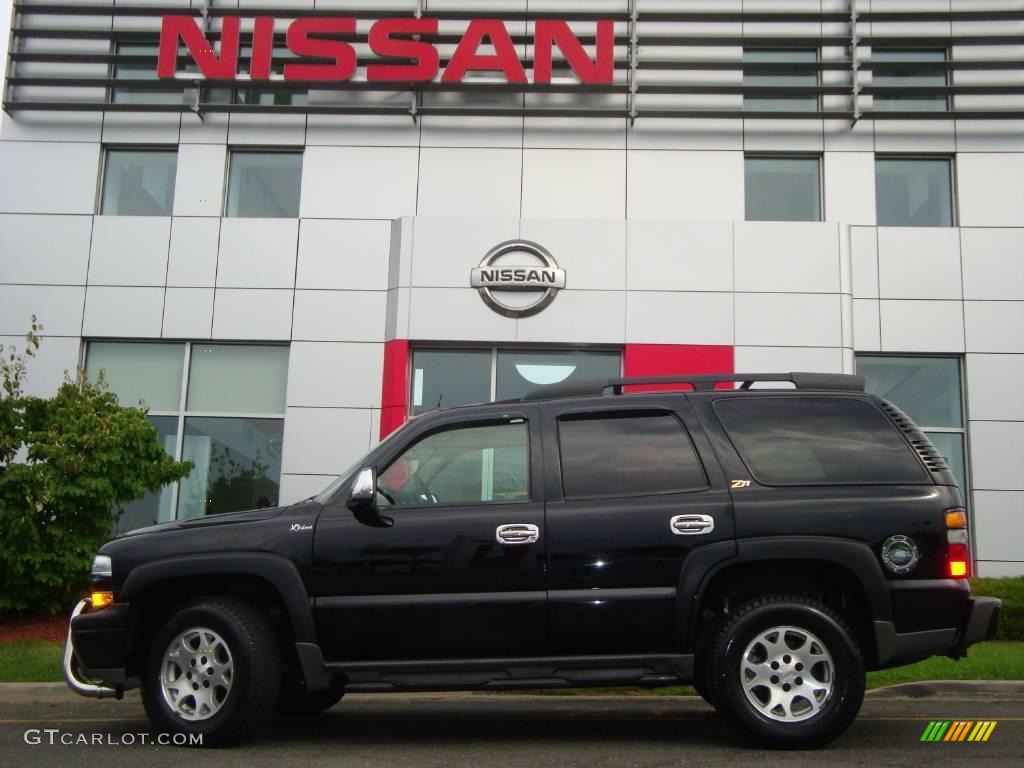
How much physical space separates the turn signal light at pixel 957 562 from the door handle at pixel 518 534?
7.35ft

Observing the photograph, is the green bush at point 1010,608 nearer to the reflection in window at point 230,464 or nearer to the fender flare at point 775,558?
the fender flare at point 775,558

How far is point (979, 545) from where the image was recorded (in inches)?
580

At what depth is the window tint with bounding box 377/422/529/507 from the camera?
Result: 6.31 m

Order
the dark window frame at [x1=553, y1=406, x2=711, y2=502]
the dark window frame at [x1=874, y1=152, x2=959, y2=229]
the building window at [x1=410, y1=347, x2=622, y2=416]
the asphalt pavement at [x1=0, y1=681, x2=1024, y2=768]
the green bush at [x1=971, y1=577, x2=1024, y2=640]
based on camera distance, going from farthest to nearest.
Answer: the dark window frame at [x1=874, y1=152, x2=959, y2=229]
the building window at [x1=410, y1=347, x2=622, y2=416]
the green bush at [x1=971, y1=577, x2=1024, y2=640]
the dark window frame at [x1=553, y1=406, x2=711, y2=502]
the asphalt pavement at [x1=0, y1=681, x2=1024, y2=768]

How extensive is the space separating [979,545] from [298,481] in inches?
361

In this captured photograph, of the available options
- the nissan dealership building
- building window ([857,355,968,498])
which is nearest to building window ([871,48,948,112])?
the nissan dealership building

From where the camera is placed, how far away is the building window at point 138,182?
1630 centimetres

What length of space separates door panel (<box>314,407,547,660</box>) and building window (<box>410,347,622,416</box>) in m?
8.95

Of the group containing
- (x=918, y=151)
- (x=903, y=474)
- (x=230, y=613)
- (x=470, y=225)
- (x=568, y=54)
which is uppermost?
(x=568, y=54)

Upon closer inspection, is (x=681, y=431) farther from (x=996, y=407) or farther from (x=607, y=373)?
(x=996, y=407)

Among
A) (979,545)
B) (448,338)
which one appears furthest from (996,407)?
(448,338)

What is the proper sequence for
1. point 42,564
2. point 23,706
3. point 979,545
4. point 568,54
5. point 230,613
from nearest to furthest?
point 230,613, point 23,706, point 42,564, point 979,545, point 568,54

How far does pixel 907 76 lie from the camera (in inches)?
645

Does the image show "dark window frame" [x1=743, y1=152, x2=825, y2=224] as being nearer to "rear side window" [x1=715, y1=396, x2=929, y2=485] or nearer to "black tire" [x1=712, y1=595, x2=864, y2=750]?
"rear side window" [x1=715, y1=396, x2=929, y2=485]
